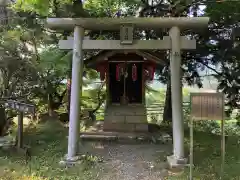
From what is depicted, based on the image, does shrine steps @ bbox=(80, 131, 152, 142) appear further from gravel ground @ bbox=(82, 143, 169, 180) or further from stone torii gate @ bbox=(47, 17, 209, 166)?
stone torii gate @ bbox=(47, 17, 209, 166)

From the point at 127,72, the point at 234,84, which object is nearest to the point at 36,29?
the point at 127,72

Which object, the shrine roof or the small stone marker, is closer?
the small stone marker

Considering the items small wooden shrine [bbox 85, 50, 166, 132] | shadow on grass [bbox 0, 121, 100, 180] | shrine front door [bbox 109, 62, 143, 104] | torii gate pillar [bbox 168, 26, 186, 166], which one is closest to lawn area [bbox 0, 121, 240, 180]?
shadow on grass [bbox 0, 121, 100, 180]

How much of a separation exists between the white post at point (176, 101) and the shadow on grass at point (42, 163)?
2177mm

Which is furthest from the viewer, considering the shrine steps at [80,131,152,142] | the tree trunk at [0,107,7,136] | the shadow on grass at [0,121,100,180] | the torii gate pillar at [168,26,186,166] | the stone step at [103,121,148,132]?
the tree trunk at [0,107,7,136]

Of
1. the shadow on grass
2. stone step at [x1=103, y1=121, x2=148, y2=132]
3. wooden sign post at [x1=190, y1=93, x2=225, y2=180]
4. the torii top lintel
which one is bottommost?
the shadow on grass

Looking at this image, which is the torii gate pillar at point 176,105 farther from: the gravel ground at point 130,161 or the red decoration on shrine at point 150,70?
the red decoration on shrine at point 150,70

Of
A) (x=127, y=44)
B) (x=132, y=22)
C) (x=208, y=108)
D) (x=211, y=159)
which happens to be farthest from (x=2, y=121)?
(x=208, y=108)

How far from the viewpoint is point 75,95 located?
8242 millimetres

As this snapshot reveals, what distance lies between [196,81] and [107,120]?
14.3 feet

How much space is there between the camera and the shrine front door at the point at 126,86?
11.5 m

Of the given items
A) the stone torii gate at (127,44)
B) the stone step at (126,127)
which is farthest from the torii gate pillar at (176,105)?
the stone step at (126,127)

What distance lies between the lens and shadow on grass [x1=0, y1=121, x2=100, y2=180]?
7457 mm

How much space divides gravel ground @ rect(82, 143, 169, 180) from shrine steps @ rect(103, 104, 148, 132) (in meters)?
1.09
